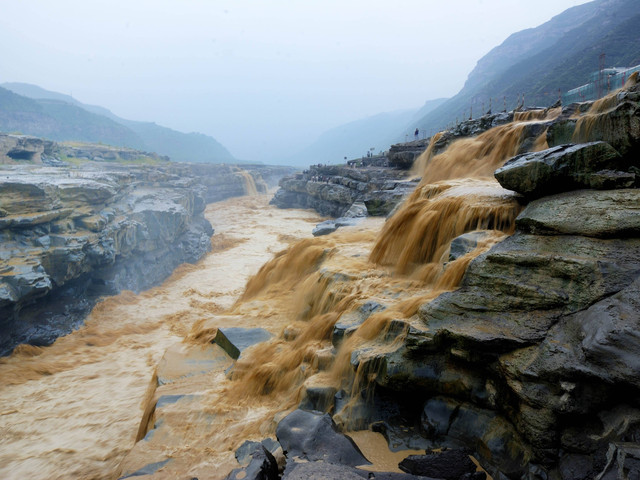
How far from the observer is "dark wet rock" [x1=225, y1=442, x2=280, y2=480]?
3.61m

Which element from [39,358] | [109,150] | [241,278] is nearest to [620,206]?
[39,358]

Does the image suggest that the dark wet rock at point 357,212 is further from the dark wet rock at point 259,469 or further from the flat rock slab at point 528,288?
the dark wet rock at point 259,469

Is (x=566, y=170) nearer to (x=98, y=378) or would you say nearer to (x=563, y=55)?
(x=98, y=378)

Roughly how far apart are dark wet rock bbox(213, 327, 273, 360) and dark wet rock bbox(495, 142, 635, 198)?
4941mm

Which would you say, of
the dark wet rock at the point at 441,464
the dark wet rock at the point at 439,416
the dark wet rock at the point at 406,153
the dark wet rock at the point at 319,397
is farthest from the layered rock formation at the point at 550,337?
the dark wet rock at the point at 406,153

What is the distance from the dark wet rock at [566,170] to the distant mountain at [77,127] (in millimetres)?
85818

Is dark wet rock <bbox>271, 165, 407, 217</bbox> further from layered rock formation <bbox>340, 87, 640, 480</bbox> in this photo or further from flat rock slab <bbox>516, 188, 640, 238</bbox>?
layered rock formation <bbox>340, 87, 640, 480</bbox>

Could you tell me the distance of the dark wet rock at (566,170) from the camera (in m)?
4.63

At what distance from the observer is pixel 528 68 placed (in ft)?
252

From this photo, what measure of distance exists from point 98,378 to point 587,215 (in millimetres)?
10410

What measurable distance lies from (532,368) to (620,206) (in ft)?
7.09

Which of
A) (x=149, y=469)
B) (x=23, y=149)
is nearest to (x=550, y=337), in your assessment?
(x=149, y=469)

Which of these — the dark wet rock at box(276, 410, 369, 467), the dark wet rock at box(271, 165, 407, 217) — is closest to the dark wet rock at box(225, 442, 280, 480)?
the dark wet rock at box(276, 410, 369, 467)

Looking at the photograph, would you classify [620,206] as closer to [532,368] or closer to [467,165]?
[532,368]
